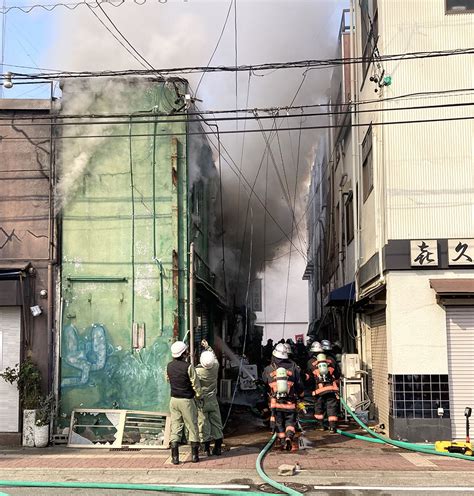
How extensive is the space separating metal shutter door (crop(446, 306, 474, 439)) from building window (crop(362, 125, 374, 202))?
3170mm

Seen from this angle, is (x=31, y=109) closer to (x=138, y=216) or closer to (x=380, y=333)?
(x=138, y=216)

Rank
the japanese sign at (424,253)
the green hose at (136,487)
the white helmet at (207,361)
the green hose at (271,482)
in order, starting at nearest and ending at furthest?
the green hose at (271,482), the green hose at (136,487), the white helmet at (207,361), the japanese sign at (424,253)

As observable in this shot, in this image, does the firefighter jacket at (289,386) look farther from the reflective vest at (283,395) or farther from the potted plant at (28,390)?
the potted plant at (28,390)

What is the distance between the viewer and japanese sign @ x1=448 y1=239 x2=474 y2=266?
9.91 meters

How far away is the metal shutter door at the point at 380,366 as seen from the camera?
11.1 meters

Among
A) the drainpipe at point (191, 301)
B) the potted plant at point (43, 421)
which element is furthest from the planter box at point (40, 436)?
the drainpipe at point (191, 301)

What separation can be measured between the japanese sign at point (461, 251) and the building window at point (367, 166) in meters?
2.37

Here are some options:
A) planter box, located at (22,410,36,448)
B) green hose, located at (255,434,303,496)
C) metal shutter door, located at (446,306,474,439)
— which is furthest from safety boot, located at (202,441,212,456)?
metal shutter door, located at (446,306,474,439)

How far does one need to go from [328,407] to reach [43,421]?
5.11m

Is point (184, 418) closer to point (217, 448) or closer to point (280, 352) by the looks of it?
point (217, 448)

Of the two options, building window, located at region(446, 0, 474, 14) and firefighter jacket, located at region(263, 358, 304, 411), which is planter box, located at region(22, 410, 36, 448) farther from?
building window, located at region(446, 0, 474, 14)

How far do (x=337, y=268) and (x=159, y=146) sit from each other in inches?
383

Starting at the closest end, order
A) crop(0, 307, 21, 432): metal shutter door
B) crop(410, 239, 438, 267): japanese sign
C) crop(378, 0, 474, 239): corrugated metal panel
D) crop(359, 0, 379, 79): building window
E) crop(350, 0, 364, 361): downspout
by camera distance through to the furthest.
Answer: crop(410, 239, 438, 267): japanese sign, crop(378, 0, 474, 239): corrugated metal panel, crop(0, 307, 21, 432): metal shutter door, crop(359, 0, 379, 79): building window, crop(350, 0, 364, 361): downspout

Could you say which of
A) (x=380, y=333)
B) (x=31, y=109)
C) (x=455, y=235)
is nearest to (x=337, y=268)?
(x=380, y=333)
